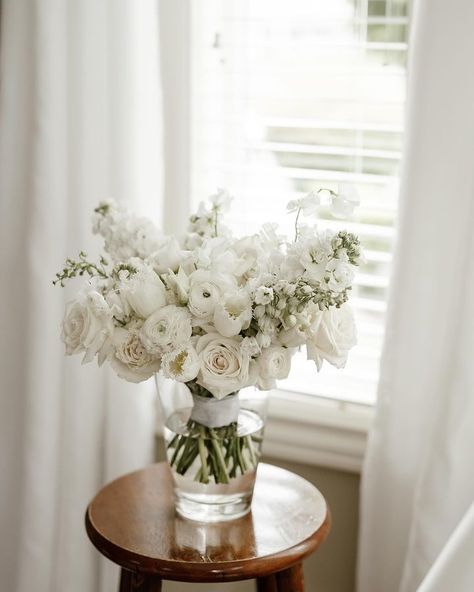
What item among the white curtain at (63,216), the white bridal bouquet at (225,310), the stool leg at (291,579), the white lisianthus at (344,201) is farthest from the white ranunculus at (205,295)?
the white curtain at (63,216)

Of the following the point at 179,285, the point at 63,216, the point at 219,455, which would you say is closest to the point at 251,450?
the point at 219,455

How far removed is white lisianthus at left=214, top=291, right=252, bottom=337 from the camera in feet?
4.13

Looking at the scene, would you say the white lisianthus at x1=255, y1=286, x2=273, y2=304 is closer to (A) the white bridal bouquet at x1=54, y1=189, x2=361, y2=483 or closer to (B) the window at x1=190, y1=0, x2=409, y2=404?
(A) the white bridal bouquet at x1=54, y1=189, x2=361, y2=483

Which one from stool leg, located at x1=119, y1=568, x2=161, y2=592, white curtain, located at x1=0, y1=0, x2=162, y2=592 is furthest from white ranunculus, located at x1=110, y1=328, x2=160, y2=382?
white curtain, located at x1=0, y1=0, x2=162, y2=592

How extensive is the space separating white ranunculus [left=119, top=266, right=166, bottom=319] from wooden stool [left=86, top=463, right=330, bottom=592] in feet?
1.28

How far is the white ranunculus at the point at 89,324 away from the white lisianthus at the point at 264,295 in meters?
0.23

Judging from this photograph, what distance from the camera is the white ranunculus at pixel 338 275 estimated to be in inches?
46.6

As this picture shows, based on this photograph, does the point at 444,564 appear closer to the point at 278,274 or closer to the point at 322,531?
the point at 322,531

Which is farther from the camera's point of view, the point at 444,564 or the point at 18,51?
the point at 18,51


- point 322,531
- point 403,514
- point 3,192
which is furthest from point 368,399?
point 3,192

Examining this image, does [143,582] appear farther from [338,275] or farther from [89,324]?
[338,275]

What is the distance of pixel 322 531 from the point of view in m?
1.46

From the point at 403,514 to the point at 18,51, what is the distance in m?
1.25

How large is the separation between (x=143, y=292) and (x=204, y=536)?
0.43 metres
